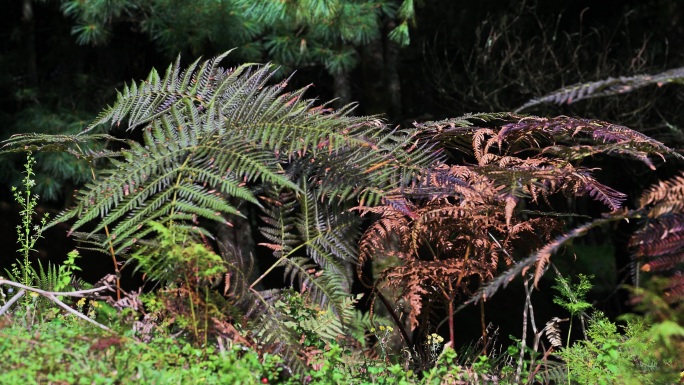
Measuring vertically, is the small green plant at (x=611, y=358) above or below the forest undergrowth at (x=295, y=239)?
below

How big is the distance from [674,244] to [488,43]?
→ 6.68 m

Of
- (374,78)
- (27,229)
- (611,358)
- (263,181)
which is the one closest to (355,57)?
(374,78)

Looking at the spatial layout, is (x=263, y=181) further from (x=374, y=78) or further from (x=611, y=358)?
(x=374, y=78)

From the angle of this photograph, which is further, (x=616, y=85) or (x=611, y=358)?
(x=611, y=358)

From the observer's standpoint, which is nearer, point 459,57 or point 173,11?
point 173,11

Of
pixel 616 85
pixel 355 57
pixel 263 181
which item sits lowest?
pixel 355 57

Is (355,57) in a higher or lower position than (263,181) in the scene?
lower

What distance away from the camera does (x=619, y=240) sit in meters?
9.24

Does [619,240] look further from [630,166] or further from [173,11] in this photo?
[173,11]

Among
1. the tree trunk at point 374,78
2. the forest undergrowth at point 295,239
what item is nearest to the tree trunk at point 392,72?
the tree trunk at point 374,78

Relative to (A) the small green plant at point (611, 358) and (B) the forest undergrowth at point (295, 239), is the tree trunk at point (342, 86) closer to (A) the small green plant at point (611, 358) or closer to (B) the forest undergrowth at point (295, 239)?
(B) the forest undergrowth at point (295, 239)

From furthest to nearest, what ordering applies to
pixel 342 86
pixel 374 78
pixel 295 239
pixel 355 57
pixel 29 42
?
pixel 29 42
pixel 374 78
pixel 342 86
pixel 355 57
pixel 295 239

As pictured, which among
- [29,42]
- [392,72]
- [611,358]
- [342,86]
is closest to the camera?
[611,358]

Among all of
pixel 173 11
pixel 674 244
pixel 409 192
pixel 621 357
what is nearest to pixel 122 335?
pixel 409 192
